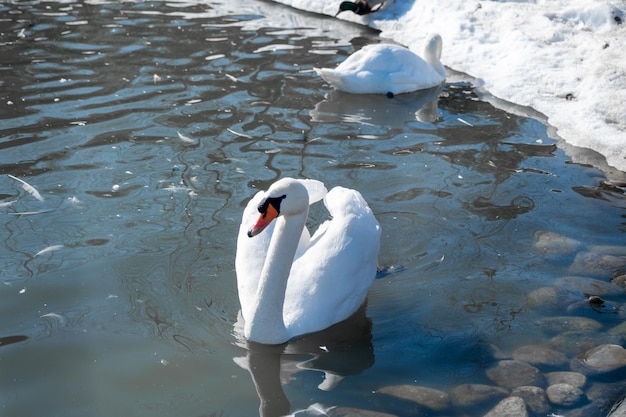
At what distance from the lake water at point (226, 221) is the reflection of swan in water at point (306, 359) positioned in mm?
13

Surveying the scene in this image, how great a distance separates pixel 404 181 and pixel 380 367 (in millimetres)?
2954

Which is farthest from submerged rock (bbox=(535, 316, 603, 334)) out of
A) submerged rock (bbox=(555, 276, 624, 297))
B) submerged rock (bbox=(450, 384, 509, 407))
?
submerged rock (bbox=(450, 384, 509, 407))

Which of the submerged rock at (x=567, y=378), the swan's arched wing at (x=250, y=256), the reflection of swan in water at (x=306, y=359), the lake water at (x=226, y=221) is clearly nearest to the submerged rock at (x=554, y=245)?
the lake water at (x=226, y=221)

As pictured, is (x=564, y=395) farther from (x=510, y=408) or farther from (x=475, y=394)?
(x=475, y=394)

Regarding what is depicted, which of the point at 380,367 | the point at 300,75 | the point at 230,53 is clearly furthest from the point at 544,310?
the point at 230,53

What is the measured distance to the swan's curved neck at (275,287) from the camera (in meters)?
5.14

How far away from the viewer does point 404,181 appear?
25.1 ft

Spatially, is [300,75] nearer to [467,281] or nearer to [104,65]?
[104,65]

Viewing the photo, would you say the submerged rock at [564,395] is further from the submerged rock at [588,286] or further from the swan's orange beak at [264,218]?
the swan's orange beak at [264,218]

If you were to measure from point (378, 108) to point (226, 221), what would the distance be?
12.7ft

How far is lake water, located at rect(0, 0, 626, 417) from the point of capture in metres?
4.89

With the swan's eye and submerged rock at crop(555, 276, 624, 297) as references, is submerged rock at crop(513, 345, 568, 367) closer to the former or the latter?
submerged rock at crop(555, 276, 624, 297)

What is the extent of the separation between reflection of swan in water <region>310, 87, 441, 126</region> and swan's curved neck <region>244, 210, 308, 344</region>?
4231mm

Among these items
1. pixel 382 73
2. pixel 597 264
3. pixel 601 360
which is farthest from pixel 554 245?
pixel 382 73
